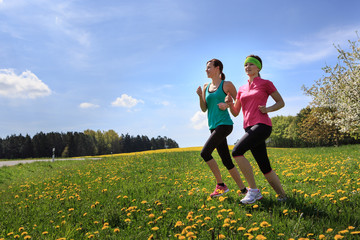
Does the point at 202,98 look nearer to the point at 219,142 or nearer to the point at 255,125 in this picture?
the point at 219,142

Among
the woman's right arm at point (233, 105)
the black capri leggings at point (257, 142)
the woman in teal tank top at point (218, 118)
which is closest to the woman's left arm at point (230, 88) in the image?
the woman in teal tank top at point (218, 118)

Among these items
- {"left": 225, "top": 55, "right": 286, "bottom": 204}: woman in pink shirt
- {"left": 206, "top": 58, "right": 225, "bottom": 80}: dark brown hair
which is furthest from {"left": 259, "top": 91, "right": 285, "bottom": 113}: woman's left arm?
{"left": 206, "top": 58, "right": 225, "bottom": 80}: dark brown hair

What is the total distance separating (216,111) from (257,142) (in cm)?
104

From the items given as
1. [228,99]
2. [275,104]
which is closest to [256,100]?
[275,104]

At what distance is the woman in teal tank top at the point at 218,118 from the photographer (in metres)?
4.62

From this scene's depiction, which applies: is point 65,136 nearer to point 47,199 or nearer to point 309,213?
point 47,199

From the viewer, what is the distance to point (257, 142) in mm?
3949

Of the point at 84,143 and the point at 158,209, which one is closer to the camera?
the point at 158,209

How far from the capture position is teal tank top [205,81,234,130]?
15.1ft

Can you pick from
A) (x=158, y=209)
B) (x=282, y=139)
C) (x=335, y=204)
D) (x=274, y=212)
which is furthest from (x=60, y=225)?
(x=282, y=139)

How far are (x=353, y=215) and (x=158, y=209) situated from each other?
2.91 metres

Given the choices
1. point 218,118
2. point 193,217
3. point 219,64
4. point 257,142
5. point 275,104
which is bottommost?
point 193,217

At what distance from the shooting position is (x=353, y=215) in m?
3.48

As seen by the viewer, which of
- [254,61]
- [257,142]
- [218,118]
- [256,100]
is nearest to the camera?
[257,142]
